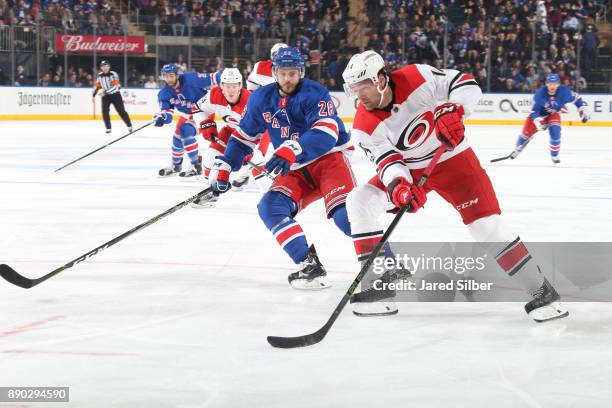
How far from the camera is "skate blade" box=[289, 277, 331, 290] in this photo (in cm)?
410

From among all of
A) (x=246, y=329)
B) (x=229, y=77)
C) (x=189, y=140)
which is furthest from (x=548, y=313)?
(x=189, y=140)

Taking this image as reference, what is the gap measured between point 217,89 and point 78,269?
13.7 ft

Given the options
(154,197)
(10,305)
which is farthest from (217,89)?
(10,305)

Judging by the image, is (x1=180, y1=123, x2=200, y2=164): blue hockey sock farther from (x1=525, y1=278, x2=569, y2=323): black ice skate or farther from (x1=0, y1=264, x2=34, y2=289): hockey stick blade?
(x1=525, y1=278, x2=569, y2=323): black ice skate

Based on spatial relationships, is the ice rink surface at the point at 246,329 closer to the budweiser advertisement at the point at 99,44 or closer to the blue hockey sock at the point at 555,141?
the blue hockey sock at the point at 555,141

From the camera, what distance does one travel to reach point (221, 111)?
8320mm

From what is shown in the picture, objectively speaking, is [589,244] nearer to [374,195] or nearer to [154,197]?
[374,195]

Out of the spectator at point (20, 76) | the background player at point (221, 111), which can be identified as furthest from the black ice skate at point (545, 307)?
the spectator at point (20, 76)

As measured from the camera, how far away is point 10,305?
373cm

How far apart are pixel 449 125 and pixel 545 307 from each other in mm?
789

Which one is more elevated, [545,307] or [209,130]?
[209,130]

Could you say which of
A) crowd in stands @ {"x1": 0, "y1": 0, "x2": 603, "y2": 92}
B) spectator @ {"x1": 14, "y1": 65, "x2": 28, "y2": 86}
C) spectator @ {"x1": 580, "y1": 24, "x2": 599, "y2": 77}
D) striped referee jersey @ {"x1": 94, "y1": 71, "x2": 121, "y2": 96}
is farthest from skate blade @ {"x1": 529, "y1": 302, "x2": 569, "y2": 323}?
spectator @ {"x1": 14, "y1": 65, "x2": 28, "y2": 86}

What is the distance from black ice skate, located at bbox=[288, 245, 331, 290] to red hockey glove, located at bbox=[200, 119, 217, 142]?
328cm

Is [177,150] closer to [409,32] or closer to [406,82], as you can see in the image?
[406,82]
